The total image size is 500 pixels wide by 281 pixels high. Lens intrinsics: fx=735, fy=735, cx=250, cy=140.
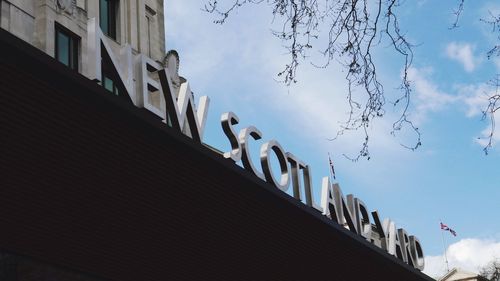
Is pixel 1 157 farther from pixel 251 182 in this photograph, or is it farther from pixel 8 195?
pixel 251 182

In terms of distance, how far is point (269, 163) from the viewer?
1548 centimetres

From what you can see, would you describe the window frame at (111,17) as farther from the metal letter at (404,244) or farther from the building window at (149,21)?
the metal letter at (404,244)

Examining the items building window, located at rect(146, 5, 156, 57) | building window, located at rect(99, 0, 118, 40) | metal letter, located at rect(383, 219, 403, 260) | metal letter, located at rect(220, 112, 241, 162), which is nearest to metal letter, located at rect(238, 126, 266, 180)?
metal letter, located at rect(220, 112, 241, 162)

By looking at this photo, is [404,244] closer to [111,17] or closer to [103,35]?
[103,35]

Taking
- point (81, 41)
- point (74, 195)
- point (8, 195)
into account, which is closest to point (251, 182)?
point (74, 195)

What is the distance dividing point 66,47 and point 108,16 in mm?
4805

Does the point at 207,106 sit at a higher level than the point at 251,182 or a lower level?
higher

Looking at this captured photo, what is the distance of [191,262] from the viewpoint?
53.6 ft

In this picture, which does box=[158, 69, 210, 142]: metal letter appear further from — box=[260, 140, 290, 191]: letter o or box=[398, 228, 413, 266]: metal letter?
box=[398, 228, 413, 266]: metal letter

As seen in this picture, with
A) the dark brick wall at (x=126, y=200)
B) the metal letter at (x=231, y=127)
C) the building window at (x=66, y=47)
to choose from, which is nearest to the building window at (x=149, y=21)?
the building window at (x=66, y=47)

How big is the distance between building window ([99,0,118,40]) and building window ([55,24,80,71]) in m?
3.52

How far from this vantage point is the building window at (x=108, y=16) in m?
29.3

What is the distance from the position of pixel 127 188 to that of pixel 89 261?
3.57 meters

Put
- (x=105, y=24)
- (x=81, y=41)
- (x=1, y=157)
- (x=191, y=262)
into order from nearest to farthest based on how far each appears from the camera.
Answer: (x=1, y=157) → (x=191, y=262) → (x=81, y=41) → (x=105, y=24)
